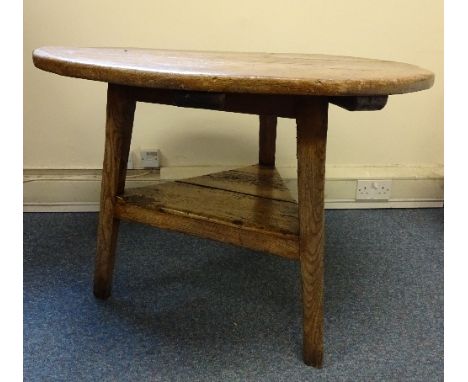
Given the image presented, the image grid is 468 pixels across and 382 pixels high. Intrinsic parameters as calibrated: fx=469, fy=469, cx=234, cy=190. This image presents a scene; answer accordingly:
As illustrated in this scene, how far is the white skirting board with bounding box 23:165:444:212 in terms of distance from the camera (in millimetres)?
2004

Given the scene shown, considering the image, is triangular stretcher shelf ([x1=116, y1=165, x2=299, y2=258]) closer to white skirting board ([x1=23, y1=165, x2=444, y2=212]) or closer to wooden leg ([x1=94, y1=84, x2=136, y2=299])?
wooden leg ([x1=94, y1=84, x2=136, y2=299])

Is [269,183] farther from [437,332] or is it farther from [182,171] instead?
[437,332]

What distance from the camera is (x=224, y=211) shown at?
1266 mm

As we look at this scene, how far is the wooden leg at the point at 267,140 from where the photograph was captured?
1750 millimetres

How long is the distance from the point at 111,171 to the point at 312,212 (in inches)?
21.9

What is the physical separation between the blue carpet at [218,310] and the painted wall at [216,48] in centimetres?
36

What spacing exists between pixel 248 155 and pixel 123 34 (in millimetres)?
714

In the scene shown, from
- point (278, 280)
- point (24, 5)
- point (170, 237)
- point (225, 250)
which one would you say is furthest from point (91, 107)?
point (278, 280)

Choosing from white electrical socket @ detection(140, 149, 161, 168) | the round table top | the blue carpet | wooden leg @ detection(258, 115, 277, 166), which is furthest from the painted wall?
the round table top

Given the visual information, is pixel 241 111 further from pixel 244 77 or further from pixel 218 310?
pixel 218 310

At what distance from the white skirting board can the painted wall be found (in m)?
0.04

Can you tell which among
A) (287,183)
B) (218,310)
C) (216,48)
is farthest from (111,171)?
(287,183)

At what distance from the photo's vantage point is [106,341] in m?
1.20

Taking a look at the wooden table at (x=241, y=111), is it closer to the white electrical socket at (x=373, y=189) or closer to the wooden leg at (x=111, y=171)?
the wooden leg at (x=111, y=171)
